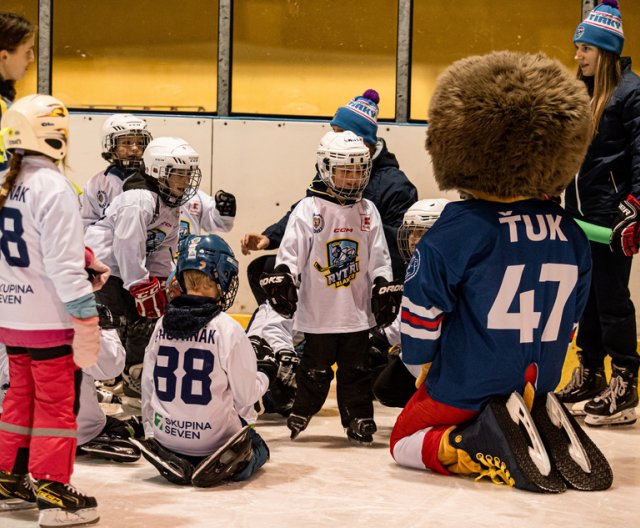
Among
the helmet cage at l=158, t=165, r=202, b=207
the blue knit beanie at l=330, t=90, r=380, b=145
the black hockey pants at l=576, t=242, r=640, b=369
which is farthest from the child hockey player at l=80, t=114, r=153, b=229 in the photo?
the black hockey pants at l=576, t=242, r=640, b=369

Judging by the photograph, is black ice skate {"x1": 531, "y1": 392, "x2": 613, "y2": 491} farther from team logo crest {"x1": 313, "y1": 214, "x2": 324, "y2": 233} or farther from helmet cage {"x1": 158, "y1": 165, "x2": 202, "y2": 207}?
helmet cage {"x1": 158, "y1": 165, "x2": 202, "y2": 207}

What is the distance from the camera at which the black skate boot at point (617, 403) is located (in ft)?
15.0

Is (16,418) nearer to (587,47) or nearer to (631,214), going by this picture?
(631,214)

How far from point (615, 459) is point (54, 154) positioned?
2.34 meters

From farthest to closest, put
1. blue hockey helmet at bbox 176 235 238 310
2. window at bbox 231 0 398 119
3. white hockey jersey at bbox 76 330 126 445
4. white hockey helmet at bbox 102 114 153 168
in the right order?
window at bbox 231 0 398 119 → white hockey helmet at bbox 102 114 153 168 → white hockey jersey at bbox 76 330 126 445 → blue hockey helmet at bbox 176 235 238 310

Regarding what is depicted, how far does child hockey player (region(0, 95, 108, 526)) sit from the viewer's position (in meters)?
2.99

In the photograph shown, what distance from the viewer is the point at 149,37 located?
22.1ft

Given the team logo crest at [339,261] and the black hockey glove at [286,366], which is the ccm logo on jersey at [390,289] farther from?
the black hockey glove at [286,366]

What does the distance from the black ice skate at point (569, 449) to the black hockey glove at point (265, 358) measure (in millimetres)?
1124

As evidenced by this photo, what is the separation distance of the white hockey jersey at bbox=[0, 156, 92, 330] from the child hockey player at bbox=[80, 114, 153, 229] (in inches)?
77.4

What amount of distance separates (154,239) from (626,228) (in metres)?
2.02

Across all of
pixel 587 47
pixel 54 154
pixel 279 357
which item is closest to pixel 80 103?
pixel 279 357

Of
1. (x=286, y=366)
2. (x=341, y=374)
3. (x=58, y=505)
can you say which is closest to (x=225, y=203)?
(x=286, y=366)

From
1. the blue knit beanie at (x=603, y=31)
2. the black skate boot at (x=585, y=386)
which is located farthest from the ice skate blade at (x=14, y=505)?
the blue knit beanie at (x=603, y=31)
